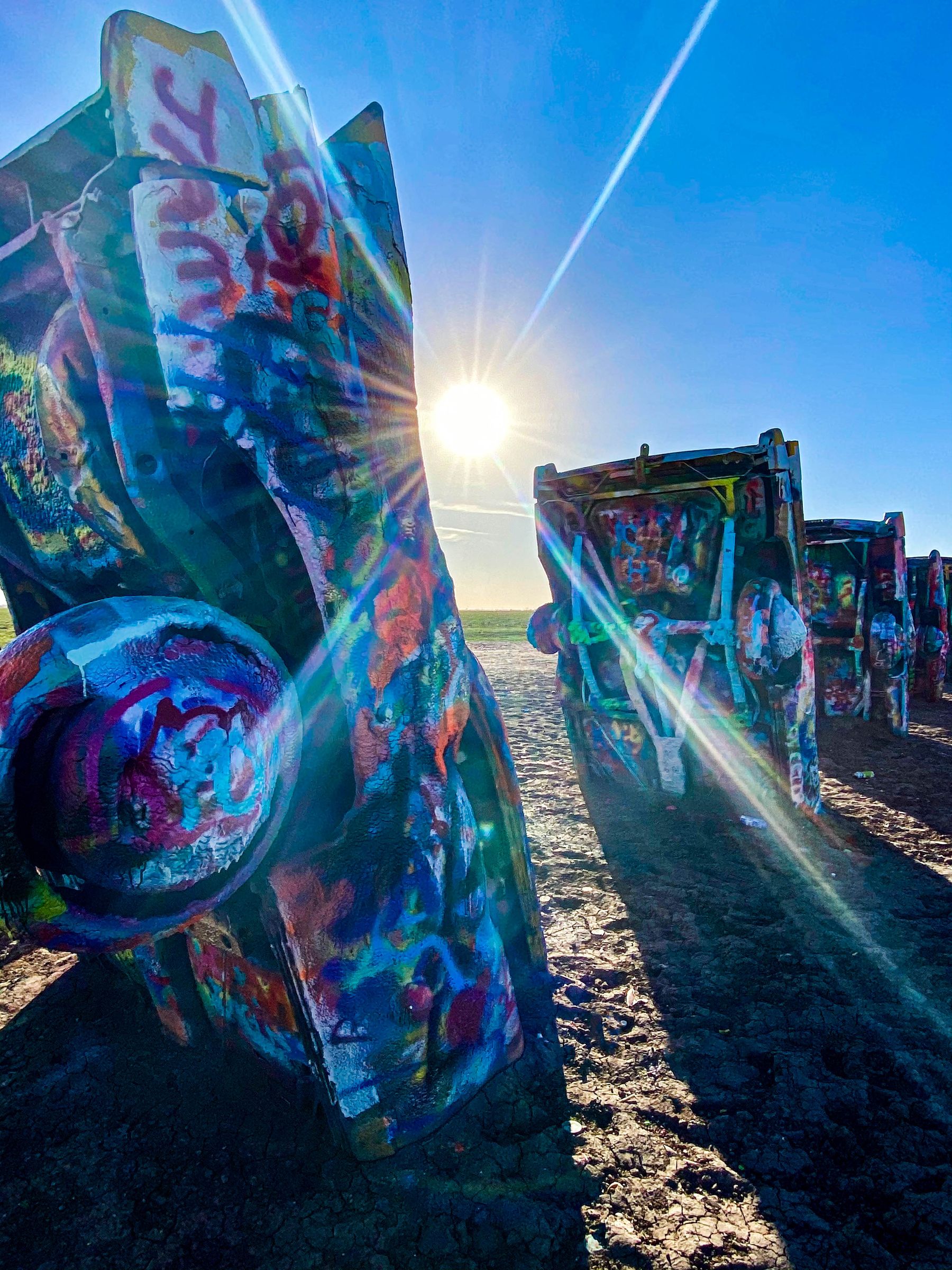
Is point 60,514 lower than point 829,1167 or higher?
higher

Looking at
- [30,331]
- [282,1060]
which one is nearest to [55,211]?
[30,331]

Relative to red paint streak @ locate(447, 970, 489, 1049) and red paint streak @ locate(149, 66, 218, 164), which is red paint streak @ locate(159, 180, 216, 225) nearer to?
red paint streak @ locate(149, 66, 218, 164)

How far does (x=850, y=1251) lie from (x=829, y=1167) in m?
0.23

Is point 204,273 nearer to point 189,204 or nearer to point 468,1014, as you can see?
point 189,204

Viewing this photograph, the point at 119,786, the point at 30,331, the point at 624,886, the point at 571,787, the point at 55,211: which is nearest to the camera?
the point at 119,786

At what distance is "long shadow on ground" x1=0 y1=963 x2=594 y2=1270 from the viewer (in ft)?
4.94

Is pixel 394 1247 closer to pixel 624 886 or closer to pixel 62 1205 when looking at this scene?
pixel 62 1205

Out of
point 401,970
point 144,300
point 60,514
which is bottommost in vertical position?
point 401,970

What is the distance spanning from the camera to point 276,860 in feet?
5.49

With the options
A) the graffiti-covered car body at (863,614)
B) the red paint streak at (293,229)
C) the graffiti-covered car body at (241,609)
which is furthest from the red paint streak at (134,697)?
the graffiti-covered car body at (863,614)

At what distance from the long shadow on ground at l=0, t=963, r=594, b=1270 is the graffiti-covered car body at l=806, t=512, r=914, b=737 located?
557cm

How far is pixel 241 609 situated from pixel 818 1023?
7.73 feet

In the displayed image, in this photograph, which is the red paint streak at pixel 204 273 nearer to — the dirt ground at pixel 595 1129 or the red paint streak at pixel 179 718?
the red paint streak at pixel 179 718

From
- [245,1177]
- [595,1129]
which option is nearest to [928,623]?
[595,1129]
